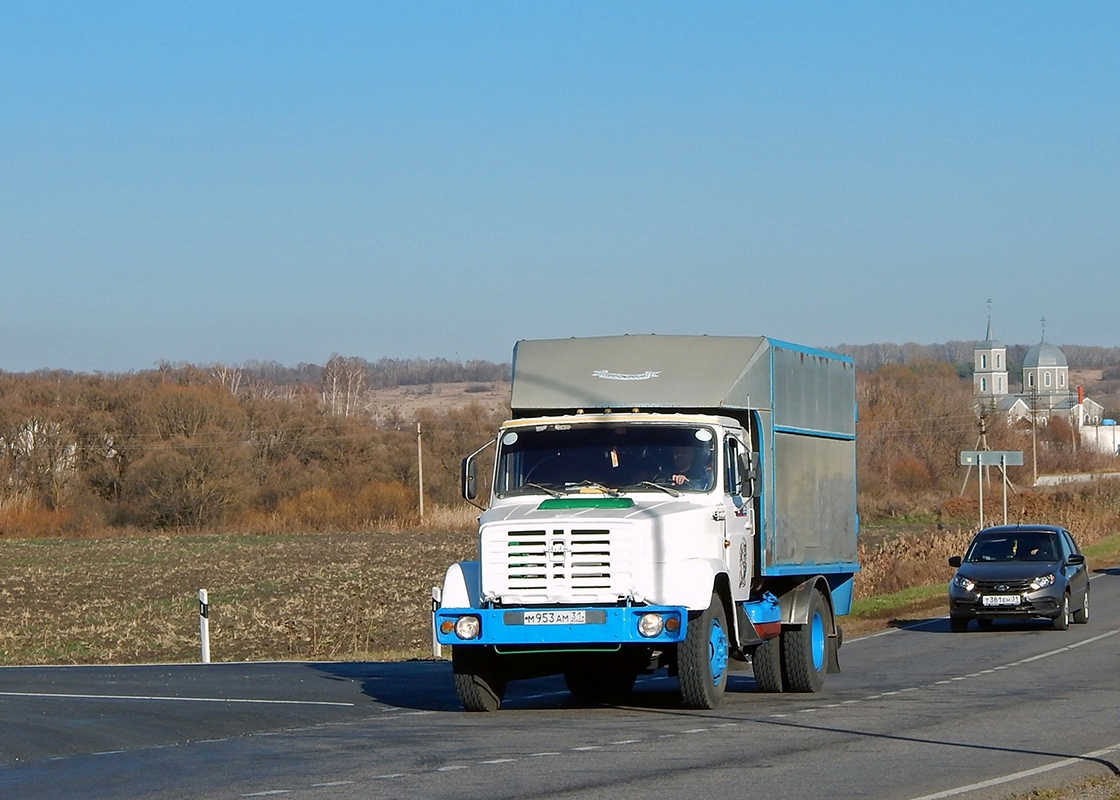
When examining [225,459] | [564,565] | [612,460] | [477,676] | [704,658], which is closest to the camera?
[564,565]

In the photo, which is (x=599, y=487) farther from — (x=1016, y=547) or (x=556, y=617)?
(x=1016, y=547)

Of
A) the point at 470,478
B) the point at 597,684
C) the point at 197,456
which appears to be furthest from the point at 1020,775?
the point at 197,456

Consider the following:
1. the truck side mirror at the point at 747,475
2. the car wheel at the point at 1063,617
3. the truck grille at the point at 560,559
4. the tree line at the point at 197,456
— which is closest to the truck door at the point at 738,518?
the truck side mirror at the point at 747,475

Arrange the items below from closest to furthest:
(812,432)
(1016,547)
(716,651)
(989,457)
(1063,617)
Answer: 1. (716,651)
2. (812,432)
3. (1063,617)
4. (1016,547)
5. (989,457)

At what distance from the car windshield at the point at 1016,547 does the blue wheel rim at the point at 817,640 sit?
1098cm

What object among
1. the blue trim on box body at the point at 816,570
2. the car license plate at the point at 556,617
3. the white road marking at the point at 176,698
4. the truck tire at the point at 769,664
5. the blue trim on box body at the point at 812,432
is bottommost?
the white road marking at the point at 176,698

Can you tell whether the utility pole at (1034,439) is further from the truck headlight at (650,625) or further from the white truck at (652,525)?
the truck headlight at (650,625)

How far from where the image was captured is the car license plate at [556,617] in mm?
13543

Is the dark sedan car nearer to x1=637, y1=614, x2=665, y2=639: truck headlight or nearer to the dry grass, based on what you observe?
the dry grass

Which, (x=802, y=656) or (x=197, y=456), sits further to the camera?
(x=197, y=456)

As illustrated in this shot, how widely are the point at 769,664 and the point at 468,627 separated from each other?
4.10 metres

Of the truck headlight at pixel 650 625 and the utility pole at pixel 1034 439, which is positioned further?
the utility pole at pixel 1034 439

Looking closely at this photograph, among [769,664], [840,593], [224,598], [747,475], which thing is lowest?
[224,598]

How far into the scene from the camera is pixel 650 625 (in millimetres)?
13508
